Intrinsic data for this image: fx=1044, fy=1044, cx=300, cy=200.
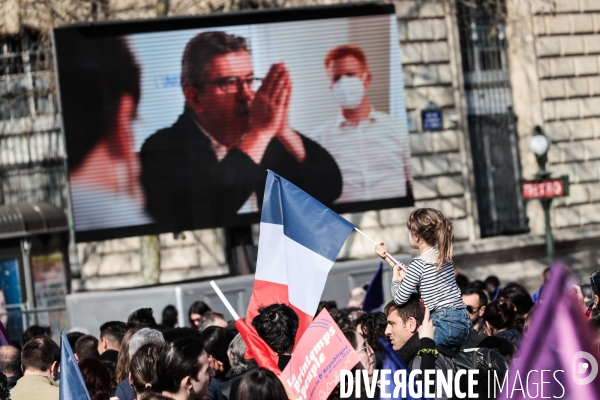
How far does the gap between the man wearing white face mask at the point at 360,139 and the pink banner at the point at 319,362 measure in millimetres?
8662

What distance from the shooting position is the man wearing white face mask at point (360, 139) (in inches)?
542

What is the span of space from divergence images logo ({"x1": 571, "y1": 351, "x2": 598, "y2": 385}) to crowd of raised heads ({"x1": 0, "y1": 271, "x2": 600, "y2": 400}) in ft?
1.52

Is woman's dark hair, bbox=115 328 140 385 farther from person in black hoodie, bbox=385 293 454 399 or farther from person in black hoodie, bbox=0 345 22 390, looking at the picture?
person in black hoodie, bbox=385 293 454 399

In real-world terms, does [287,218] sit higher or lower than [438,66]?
lower

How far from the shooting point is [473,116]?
18.7 m

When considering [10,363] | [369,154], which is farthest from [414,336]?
[369,154]

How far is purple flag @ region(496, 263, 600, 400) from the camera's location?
140 inches

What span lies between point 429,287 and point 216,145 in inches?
344

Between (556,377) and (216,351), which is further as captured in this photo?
(216,351)

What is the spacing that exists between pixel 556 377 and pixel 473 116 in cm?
1532

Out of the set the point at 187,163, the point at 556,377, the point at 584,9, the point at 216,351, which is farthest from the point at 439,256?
the point at 584,9

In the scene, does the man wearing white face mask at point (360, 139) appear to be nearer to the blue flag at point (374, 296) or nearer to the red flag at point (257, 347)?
the blue flag at point (374, 296)

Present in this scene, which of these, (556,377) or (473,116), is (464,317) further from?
(473,116)

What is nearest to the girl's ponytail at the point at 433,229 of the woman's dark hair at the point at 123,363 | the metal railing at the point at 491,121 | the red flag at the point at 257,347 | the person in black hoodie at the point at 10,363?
the red flag at the point at 257,347
